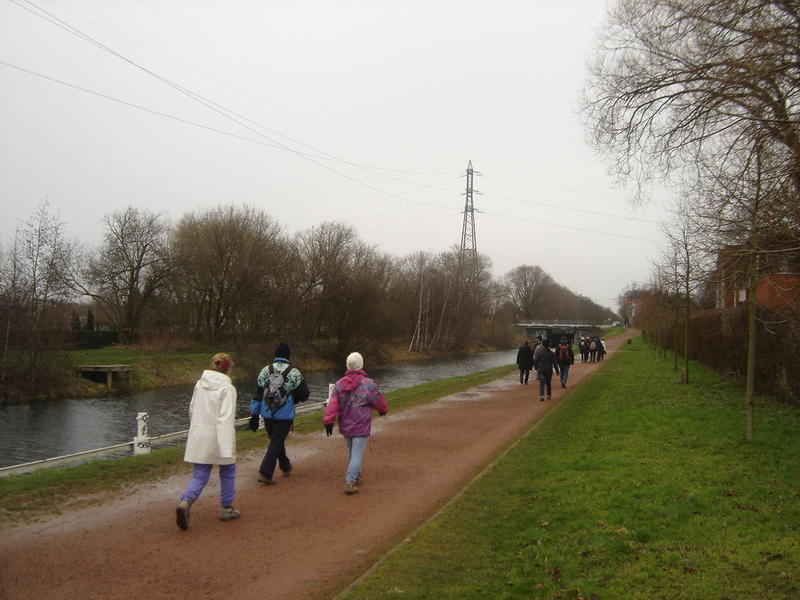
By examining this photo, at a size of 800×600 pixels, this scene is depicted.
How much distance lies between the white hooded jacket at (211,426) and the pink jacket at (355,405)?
154cm

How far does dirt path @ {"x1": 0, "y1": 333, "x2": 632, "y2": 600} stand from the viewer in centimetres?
478

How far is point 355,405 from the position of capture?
24.7 feet

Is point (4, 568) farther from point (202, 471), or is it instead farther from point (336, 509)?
point (336, 509)

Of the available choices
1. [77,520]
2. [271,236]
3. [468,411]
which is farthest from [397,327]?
[77,520]

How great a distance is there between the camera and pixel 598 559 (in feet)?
16.9

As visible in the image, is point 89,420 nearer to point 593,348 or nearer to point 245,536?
point 245,536

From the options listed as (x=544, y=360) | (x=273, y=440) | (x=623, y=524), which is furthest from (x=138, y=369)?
(x=623, y=524)

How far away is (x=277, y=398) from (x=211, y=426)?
55.5 inches

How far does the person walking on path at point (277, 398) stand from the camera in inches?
298

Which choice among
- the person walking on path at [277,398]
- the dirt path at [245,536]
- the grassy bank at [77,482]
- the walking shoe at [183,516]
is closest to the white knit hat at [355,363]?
the person walking on path at [277,398]

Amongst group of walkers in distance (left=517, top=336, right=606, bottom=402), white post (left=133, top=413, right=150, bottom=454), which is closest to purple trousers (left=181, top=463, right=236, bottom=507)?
white post (left=133, top=413, right=150, bottom=454)

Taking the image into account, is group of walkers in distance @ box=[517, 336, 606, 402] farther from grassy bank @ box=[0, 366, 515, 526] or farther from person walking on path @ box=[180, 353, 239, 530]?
person walking on path @ box=[180, 353, 239, 530]

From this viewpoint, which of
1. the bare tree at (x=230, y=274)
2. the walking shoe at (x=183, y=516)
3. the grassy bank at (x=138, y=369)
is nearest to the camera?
the walking shoe at (x=183, y=516)

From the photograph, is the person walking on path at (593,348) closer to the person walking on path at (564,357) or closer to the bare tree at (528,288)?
the person walking on path at (564,357)
